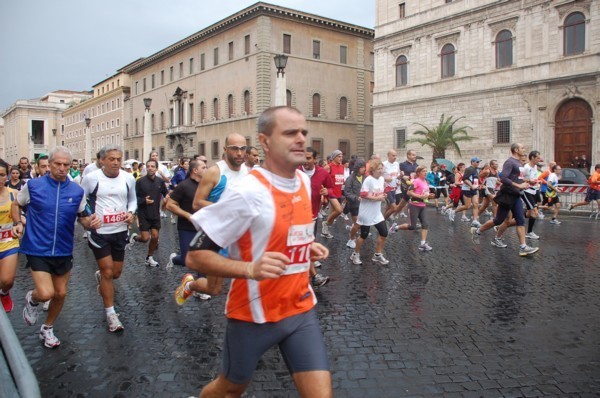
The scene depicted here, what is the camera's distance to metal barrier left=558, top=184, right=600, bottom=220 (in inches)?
730

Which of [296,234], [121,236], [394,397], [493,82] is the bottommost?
[394,397]

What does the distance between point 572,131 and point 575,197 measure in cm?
1017

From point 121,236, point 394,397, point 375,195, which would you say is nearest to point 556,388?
point 394,397

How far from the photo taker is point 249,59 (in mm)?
44719

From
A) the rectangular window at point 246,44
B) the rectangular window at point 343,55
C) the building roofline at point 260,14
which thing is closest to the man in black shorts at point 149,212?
the building roofline at point 260,14

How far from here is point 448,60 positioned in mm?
34188

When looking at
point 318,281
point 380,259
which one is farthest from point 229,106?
point 318,281

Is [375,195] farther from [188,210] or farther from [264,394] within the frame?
[264,394]

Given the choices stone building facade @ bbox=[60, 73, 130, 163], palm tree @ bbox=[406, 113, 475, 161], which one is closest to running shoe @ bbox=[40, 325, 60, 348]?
palm tree @ bbox=[406, 113, 475, 161]

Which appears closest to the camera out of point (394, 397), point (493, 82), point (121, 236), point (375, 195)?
point (394, 397)

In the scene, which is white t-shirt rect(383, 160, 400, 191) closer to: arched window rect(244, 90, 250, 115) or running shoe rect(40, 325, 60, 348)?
running shoe rect(40, 325, 60, 348)

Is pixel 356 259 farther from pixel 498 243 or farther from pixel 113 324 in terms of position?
pixel 113 324

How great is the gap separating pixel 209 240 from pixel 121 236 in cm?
363

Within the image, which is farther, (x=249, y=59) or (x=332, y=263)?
(x=249, y=59)
